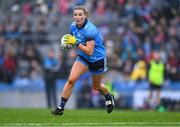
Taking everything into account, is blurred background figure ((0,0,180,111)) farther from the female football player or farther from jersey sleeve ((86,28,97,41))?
jersey sleeve ((86,28,97,41))

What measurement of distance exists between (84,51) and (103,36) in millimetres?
14209

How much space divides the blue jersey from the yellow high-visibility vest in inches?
404

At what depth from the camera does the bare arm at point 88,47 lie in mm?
14133

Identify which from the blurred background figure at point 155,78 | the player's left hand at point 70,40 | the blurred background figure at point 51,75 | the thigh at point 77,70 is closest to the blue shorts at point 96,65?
the thigh at point 77,70

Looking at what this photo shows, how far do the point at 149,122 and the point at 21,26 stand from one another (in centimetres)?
1623

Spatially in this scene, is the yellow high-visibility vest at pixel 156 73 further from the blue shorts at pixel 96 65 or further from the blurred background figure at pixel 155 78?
the blue shorts at pixel 96 65

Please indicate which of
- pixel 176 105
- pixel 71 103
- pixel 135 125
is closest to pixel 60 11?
pixel 71 103

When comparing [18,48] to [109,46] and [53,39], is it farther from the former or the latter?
[109,46]

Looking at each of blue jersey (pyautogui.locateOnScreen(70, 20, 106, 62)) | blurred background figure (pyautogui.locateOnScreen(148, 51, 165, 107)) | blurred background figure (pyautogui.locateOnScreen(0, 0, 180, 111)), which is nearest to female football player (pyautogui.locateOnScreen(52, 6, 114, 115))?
blue jersey (pyautogui.locateOnScreen(70, 20, 106, 62))

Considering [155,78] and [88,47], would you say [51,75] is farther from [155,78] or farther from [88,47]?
[88,47]

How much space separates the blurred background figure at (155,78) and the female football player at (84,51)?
10115 mm

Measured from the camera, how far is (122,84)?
26062 mm

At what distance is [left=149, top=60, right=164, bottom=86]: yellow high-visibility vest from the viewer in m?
25.0

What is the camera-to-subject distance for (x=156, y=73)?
25.1 meters
